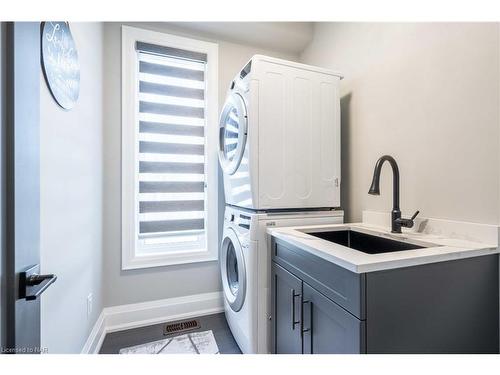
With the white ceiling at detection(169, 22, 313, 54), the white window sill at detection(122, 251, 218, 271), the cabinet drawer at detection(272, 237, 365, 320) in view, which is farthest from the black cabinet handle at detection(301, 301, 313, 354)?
the white ceiling at detection(169, 22, 313, 54)

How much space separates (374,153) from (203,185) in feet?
4.77

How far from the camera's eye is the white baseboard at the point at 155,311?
1.88 metres

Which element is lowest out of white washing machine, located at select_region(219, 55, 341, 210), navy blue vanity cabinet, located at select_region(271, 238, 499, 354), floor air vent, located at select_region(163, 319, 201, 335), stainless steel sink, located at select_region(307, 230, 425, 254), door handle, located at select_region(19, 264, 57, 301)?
floor air vent, located at select_region(163, 319, 201, 335)

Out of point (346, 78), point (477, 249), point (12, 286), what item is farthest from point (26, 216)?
point (346, 78)

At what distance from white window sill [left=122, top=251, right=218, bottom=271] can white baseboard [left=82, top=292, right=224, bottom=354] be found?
321 mm

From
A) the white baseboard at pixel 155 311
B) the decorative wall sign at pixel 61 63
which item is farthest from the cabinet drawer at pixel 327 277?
the decorative wall sign at pixel 61 63

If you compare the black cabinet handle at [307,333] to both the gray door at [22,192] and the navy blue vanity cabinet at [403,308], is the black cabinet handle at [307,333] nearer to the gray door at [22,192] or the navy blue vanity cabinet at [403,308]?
the navy blue vanity cabinet at [403,308]

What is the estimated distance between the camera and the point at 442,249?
92cm

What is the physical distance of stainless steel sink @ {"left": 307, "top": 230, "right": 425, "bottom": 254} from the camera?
48.3 inches

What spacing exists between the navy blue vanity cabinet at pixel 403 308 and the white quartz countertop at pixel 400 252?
27mm

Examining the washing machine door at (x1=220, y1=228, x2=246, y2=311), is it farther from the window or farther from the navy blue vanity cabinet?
the navy blue vanity cabinet

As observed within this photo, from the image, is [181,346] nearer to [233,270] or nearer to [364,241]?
[233,270]

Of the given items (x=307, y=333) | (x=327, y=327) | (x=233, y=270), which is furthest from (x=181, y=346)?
(x=327, y=327)
